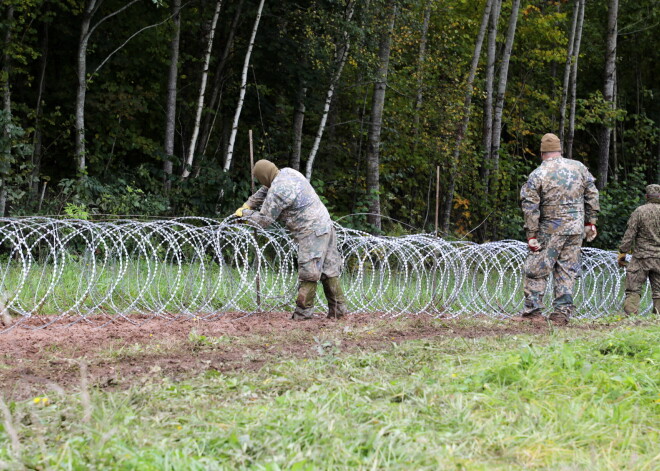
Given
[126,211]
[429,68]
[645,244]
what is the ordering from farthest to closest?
[429,68]
[126,211]
[645,244]

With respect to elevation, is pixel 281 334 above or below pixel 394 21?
below

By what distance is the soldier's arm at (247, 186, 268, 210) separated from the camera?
985 centimetres

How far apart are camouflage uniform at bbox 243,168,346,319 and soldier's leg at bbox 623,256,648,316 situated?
5447 mm

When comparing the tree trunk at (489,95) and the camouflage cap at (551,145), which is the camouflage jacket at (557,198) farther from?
the tree trunk at (489,95)

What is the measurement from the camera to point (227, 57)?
62.5 feet

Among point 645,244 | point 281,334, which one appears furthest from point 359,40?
point 281,334

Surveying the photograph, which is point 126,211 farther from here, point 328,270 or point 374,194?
point 328,270

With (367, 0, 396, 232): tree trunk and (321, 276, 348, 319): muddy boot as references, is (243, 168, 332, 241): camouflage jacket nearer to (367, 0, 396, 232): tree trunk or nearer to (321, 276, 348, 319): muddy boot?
(321, 276, 348, 319): muddy boot

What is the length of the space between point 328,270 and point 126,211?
6872mm

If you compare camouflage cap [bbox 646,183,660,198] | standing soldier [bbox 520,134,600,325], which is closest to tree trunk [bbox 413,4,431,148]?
camouflage cap [bbox 646,183,660,198]

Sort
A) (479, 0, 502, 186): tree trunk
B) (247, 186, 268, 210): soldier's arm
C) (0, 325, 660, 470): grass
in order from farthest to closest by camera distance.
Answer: (479, 0, 502, 186): tree trunk → (247, 186, 268, 210): soldier's arm → (0, 325, 660, 470): grass

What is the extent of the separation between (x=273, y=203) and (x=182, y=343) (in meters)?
A: 2.54

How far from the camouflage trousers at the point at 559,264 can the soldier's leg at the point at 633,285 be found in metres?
3.25

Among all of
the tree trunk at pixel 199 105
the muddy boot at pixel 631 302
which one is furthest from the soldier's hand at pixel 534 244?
the tree trunk at pixel 199 105
